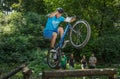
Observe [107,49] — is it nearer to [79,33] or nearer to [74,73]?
[74,73]

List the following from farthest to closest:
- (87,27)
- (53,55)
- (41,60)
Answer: (41,60) < (53,55) < (87,27)

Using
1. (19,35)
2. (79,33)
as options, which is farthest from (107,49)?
(79,33)

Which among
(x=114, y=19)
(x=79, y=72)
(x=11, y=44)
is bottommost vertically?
(x=79, y=72)

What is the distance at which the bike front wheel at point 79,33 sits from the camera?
1048 centimetres

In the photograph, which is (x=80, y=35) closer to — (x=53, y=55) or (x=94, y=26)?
(x=53, y=55)

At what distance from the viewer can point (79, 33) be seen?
34.6ft

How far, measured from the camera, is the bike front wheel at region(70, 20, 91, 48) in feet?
34.4

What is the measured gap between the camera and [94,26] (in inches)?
1090

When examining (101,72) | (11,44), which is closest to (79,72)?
(101,72)

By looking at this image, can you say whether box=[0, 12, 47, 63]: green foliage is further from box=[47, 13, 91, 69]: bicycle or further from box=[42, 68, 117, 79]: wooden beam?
box=[47, 13, 91, 69]: bicycle

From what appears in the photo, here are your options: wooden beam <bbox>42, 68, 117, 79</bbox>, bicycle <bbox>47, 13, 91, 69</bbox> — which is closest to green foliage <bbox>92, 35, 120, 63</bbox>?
wooden beam <bbox>42, 68, 117, 79</bbox>

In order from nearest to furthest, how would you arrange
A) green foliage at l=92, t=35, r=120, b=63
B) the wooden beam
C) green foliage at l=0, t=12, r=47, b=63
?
the wooden beam
green foliage at l=0, t=12, r=47, b=63
green foliage at l=92, t=35, r=120, b=63

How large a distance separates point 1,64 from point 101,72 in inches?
590

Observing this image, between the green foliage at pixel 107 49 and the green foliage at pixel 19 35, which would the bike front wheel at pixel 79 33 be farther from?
the green foliage at pixel 107 49
